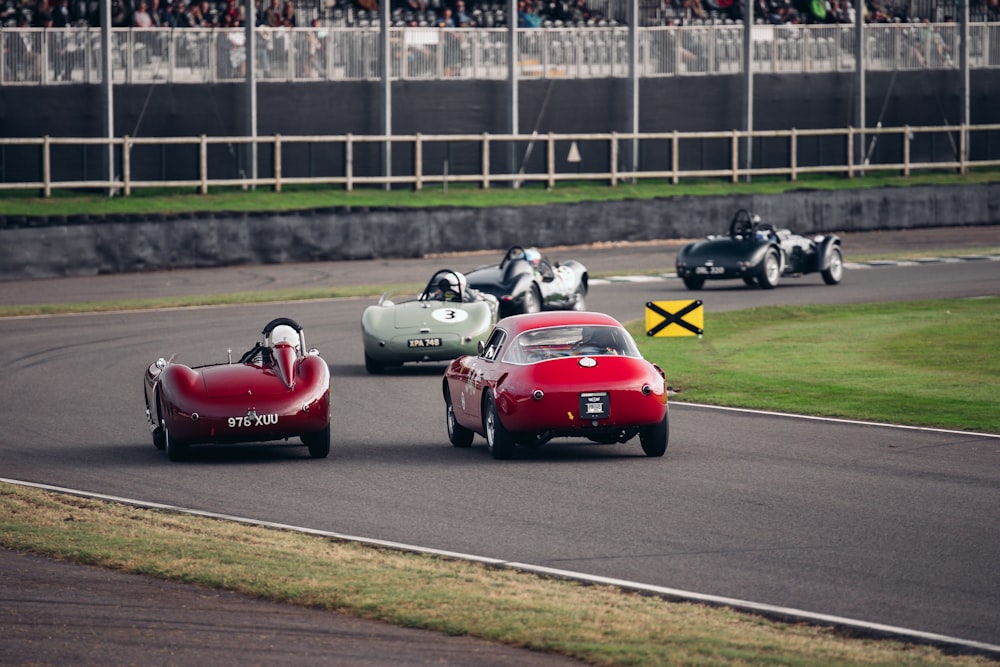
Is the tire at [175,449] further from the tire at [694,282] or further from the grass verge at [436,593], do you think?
the tire at [694,282]

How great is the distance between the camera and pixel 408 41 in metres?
43.7

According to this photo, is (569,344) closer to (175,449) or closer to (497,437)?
(497,437)

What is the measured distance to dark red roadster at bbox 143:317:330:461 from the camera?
14.7 meters

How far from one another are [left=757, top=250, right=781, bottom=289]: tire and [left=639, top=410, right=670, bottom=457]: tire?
1724 cm

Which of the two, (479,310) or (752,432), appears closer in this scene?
(752,432)

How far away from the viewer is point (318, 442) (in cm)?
1507

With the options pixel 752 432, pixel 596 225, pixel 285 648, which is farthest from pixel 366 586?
pixel 596 225

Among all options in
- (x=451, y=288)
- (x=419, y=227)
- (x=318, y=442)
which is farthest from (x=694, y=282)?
(x=318, y=442)

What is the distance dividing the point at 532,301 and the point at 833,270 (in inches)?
360

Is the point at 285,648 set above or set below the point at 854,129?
below

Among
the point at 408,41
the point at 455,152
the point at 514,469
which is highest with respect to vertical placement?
the point at 408,41

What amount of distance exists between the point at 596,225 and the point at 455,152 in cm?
525

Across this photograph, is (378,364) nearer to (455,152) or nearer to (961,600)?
(961,600)

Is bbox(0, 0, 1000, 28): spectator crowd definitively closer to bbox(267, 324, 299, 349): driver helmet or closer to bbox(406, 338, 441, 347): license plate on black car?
bbox(406, 338, 441, 347): license plate on black car
